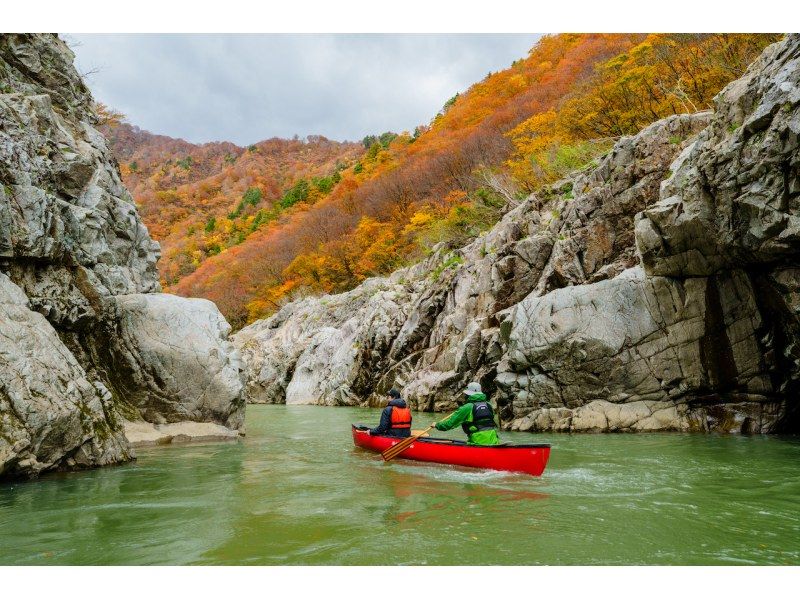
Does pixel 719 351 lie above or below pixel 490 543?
above

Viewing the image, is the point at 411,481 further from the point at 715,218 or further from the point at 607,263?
the point at 607,263

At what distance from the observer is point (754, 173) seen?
10312mm

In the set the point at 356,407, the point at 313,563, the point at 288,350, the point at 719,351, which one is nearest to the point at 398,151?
the point at 288,350

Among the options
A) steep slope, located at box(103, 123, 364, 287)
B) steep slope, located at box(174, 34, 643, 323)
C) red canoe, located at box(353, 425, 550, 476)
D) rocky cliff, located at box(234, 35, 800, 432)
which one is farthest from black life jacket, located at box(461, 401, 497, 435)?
steep slope, located at box(103, 123, 364, 287)

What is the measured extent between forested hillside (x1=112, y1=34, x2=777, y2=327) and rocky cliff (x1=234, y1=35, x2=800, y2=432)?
150 inches

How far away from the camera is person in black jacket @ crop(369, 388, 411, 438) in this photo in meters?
11.1

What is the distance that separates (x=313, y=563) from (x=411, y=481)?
4063 millimetres

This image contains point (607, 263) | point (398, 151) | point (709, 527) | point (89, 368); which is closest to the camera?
point (709, 527)

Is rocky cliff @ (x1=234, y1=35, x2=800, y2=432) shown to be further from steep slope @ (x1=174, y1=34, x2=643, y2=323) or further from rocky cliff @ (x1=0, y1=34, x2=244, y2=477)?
steep slope @ (x1=174, y1=34, x2=643, y2=323)

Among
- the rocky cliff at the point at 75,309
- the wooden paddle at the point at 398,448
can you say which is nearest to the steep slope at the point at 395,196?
the rocky cliff at the point at 75,309

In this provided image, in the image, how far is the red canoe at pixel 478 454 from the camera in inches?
334

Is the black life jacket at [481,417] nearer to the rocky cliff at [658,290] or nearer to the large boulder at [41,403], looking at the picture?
the rocky cliff at [658,290]

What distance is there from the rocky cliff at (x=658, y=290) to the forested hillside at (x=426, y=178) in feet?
12.5

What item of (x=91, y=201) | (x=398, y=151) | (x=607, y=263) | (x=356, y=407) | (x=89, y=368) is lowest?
(x=356, y=407)
